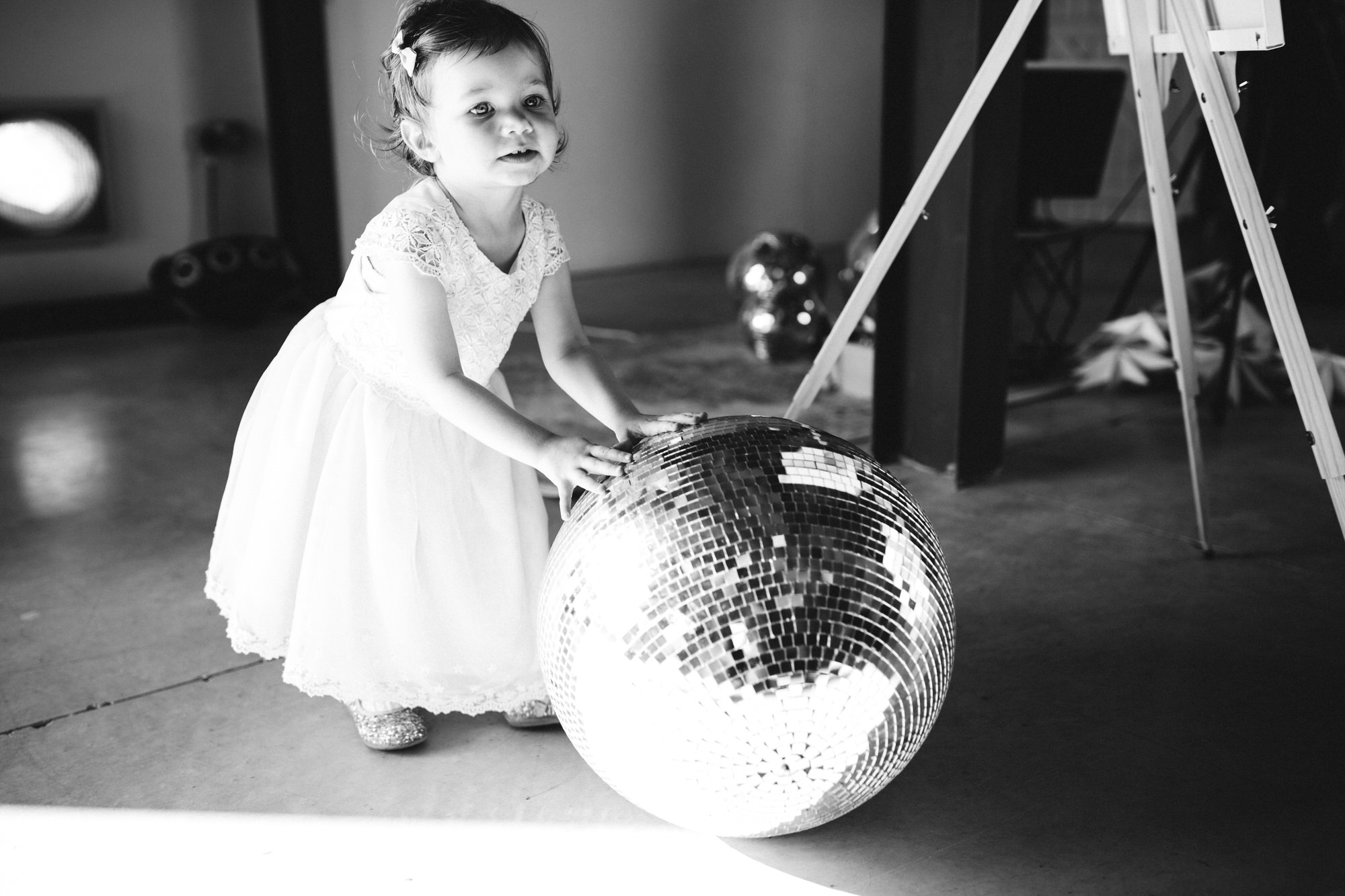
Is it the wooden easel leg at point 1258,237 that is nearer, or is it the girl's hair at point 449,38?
the girl's hair at point 449,38

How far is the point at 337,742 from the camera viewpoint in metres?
2.15

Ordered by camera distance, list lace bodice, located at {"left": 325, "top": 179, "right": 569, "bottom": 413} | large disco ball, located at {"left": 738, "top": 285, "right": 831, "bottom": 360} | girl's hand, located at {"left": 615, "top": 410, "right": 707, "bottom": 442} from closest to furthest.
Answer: girl's hand, located at {"left": 615, "top": 410, "right": 707, "bottom": 442} → lace bodice, located at {"left": 325, "top": 179, "right": 569, "bottom": 413} → large disco ball, located at {"left": 738, "top": 285, "right": 831, "bottom": 360}

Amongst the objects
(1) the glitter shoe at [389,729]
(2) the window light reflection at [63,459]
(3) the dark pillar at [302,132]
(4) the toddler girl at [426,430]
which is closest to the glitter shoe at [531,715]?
(4) the toddler girl at [426,430]

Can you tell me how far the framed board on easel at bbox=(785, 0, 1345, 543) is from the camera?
199 cm

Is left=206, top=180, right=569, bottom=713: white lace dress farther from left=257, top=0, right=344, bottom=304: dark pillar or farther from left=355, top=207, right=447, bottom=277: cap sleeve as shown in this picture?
left=257, top=0, right=344, bottom=304: dark pillar

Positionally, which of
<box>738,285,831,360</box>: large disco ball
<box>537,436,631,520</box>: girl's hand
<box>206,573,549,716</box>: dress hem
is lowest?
<box>206,573,549,716</box>: dress hem

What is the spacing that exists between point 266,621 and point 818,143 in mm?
7838

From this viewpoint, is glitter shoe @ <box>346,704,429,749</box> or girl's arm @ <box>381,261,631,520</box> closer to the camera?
girl's arm @ <box>381,261,631,520</box>

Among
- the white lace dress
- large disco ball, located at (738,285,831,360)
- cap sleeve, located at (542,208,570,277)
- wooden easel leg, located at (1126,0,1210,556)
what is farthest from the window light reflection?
wooden easel leg, located at (1126,0,1210,556)

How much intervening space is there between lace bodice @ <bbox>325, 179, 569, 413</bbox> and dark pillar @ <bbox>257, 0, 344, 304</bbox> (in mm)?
4612

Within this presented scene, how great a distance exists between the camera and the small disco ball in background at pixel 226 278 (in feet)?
19.6

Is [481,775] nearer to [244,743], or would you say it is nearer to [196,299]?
[244,743]

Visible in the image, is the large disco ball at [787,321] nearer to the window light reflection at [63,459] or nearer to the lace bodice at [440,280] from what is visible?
the window light reflection at [63,459]

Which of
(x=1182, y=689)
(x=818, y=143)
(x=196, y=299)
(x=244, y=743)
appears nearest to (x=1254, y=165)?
(x=1182, y=689)
